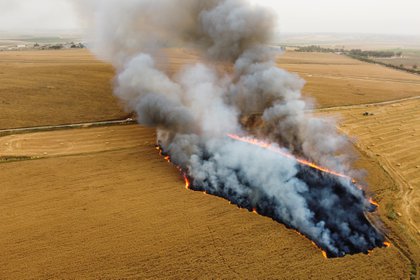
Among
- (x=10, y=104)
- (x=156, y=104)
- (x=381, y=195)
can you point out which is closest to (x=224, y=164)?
(x=156, y=104)

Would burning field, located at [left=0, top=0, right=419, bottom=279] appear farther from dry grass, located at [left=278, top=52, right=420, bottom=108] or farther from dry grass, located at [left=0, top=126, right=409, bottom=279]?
dry grass, located at [left=278, top=52, right=420, bottom=108]

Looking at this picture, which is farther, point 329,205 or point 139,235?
point 329,205

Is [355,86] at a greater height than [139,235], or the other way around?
[355,86]

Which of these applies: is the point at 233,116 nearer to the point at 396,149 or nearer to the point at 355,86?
the point at 396,149

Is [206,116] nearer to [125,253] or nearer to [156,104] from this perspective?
[156,104]

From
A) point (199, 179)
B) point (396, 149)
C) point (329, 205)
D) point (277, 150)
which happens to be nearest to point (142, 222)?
point (199, 179)

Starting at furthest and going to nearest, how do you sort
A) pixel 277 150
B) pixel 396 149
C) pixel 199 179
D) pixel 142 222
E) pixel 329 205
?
pixel 396 149, pixel 277 150, pixel 199 179, pixel 329 205, pixel 142 222

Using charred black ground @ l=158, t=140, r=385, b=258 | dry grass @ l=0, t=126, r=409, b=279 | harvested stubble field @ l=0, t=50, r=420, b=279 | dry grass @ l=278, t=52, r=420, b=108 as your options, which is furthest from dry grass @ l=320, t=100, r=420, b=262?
dry grass @ l=278, t=52, r=420, b=108
